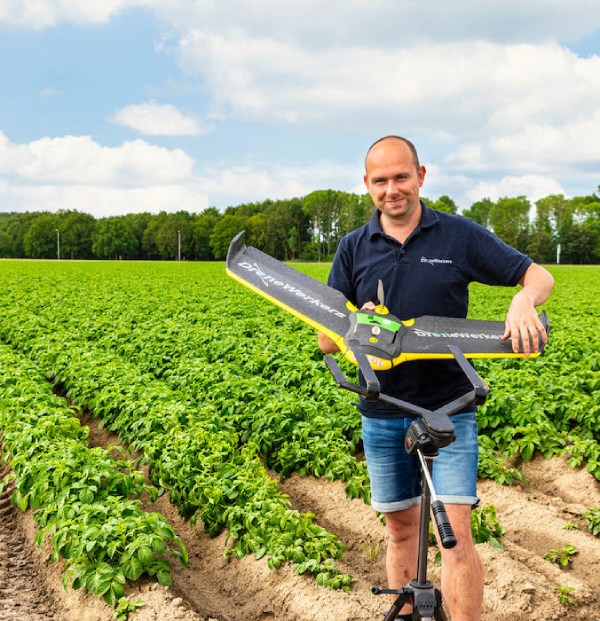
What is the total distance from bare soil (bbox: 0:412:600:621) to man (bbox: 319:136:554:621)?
115 centimetres

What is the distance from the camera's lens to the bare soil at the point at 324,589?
3.82 m

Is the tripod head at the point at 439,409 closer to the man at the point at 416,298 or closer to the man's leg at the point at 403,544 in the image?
the man at the point at 416,298

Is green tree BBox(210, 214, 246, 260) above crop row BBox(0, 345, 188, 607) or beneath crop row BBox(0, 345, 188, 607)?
above

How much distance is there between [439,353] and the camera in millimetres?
2486

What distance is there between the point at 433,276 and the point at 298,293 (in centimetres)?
59

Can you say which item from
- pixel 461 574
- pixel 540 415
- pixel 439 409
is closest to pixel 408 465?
pixel 461 574

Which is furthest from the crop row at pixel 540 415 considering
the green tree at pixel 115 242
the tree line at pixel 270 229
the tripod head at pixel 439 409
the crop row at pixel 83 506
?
the green tree at pixel 115 242

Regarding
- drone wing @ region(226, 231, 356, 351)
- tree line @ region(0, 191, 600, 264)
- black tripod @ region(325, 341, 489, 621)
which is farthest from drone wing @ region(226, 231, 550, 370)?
tree line @ region(0, 191, 600, 264)

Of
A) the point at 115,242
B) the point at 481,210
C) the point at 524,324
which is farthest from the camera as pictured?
the point at 481,210

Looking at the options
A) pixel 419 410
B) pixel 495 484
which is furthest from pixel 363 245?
pixel 495 484

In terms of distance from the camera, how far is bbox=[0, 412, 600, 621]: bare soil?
3820mm

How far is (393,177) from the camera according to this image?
8.79 ft

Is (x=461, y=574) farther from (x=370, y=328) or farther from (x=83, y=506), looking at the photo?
(x=83, y=506)

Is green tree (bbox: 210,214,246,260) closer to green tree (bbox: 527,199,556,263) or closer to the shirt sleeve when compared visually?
green tree (bbox: 527,199,556,263)
